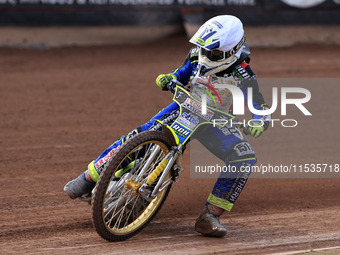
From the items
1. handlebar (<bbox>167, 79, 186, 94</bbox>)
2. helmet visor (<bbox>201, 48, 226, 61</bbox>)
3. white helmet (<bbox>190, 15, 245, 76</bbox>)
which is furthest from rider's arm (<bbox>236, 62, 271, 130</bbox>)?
handlebar (<bbox>167, 79, 186, 94</bbox>)

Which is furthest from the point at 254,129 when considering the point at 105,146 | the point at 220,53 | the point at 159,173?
the point at 105,146

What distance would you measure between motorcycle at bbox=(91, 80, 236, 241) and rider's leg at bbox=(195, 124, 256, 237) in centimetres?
14

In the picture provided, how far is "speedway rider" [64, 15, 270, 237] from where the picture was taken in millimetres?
5461

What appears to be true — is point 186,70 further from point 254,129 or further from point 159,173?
point 159,173

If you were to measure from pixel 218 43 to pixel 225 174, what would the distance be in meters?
1.16

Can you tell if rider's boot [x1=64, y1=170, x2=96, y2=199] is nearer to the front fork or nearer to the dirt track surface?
the dirt track surface

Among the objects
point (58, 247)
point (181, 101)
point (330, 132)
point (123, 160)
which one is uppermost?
point (181, 101)

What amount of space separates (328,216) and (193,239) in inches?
61.3

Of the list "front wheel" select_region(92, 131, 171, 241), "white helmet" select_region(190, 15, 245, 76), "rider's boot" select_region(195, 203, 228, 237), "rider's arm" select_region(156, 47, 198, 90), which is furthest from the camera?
"rider's arm" select_region(156, 47, 198, 90)

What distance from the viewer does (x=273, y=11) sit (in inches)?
619

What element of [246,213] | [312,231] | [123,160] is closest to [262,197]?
[246,213]

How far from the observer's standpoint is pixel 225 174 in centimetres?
557

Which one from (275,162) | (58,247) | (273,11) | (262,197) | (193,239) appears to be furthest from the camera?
(273,11)

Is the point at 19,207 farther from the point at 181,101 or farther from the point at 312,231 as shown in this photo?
the point at 312,231
